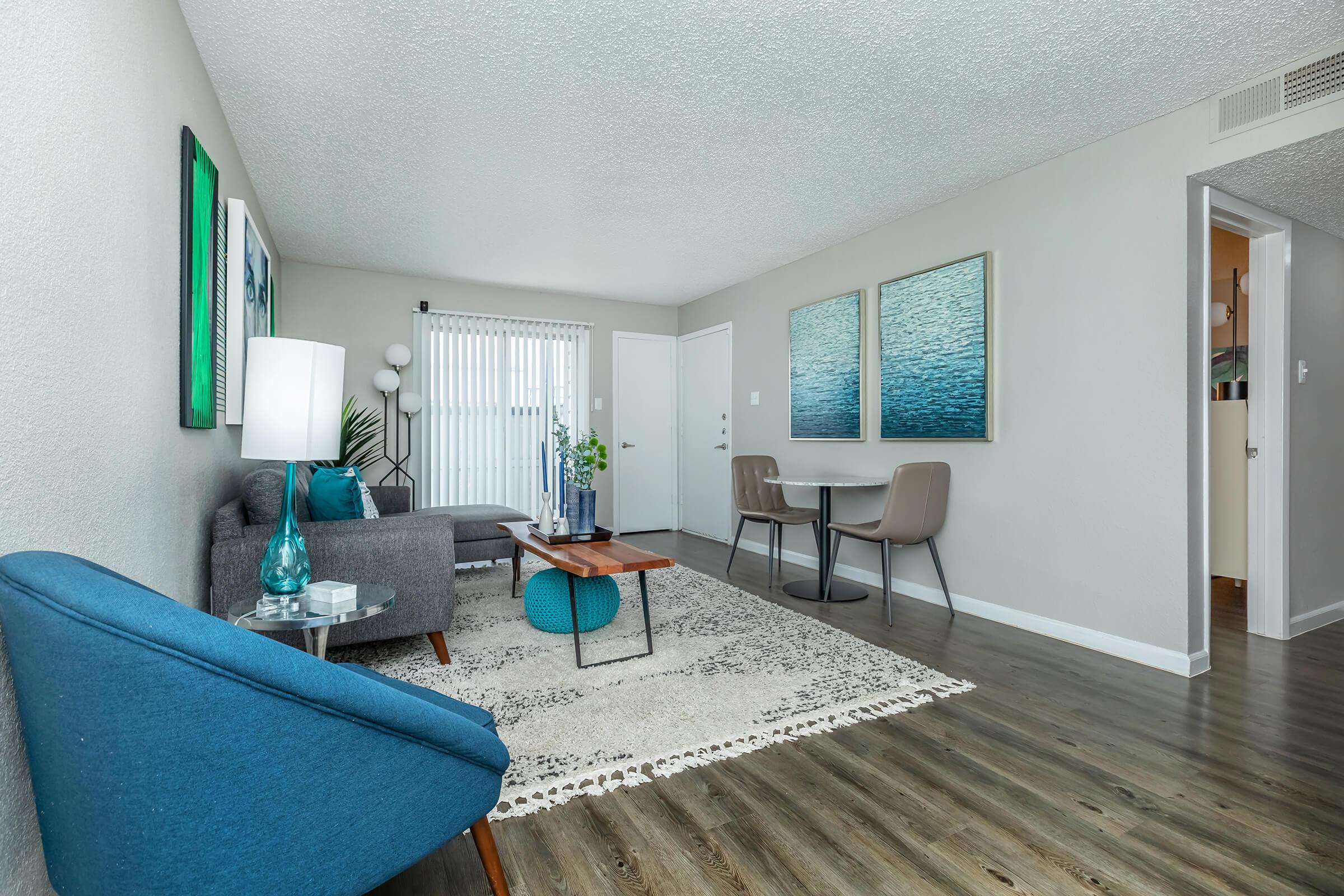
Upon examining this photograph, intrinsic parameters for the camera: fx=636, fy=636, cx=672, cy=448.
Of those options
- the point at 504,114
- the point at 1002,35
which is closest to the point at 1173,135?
the point at 1002,35

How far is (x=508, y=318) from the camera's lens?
5.94 m

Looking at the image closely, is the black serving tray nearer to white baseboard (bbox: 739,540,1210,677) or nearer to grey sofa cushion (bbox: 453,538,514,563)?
grey sofa cushion (bbox: 453,538,514,563)

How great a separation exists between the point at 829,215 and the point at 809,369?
1.19 meters

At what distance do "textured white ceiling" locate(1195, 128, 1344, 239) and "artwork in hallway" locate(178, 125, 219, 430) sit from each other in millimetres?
3908

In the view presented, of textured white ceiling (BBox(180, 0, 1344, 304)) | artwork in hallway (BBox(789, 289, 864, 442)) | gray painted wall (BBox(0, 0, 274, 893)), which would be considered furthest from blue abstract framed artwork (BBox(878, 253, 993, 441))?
gray painted wall (BBox(0, 0, 274, 893))

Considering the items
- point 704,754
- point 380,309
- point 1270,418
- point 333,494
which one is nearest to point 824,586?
point 704,754

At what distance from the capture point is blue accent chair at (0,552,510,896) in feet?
2.52

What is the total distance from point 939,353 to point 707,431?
2793mm

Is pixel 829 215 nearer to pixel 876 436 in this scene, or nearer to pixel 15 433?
pixel 876 436

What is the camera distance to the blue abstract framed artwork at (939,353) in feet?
11.6

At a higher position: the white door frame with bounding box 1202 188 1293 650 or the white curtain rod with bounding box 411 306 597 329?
the white curtain rod with bounding box 411 306 597 329

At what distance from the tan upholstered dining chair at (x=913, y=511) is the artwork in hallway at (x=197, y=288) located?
311cm

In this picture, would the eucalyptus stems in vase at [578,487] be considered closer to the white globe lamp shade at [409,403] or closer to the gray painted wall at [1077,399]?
the gray painted wall at [1077,399]

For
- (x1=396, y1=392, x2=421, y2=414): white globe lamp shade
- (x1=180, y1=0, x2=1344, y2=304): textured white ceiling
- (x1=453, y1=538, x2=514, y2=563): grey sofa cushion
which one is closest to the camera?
(x1=180, y1=0, x2=1344, y2=304): textured white ceiling
